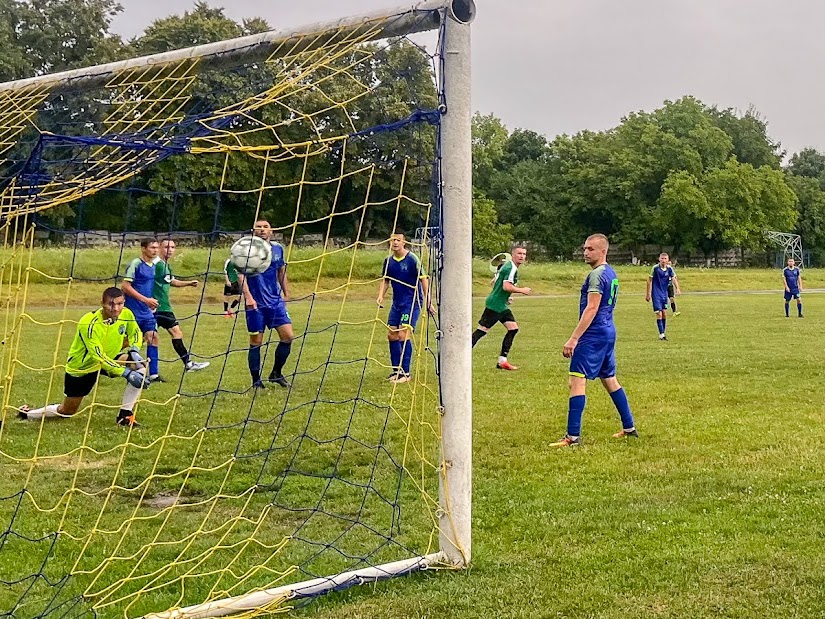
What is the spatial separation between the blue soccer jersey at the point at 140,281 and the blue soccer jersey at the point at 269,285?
3.56 feet

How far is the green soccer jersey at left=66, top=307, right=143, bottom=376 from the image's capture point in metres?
7.13

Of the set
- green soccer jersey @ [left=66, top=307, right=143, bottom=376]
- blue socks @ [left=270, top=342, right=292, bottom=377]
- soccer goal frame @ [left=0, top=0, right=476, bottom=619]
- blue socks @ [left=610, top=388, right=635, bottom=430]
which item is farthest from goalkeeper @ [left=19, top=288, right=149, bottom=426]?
blue socks @ [left=610, top=388, right=635, bottom=430]

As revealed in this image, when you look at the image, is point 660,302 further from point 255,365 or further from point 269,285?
point 255,365

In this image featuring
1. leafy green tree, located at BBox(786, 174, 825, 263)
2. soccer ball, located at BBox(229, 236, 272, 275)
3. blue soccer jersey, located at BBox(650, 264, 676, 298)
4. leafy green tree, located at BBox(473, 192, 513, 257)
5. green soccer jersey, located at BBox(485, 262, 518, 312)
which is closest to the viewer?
soccer ball, located at BBox(229, 236, 272, 275)

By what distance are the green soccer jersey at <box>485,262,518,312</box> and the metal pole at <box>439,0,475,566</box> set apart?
707cm

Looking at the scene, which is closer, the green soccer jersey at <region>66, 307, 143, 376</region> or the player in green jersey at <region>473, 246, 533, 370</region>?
the green soccer jersey at <region>66, 307, 143, 376</region>

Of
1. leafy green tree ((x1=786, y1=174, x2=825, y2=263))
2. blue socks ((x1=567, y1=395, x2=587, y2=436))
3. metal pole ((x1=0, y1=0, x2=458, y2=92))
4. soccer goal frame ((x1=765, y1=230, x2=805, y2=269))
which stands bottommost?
blue socks ((x1=567, y1=395, x2=587, y2=436))

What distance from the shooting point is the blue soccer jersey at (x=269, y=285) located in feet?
30.0

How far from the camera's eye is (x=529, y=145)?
68625 mm

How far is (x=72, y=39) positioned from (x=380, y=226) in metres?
41.8

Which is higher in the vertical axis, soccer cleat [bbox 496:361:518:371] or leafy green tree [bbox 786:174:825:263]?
leafy green tree [bbox 786:174:825:263]

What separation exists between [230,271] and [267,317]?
679 millimetres

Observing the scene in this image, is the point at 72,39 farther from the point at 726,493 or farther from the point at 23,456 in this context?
the point at 726,493

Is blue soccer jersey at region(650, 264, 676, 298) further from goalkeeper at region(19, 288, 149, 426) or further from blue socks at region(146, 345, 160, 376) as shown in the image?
goalkeeper at region(19, 288, 149, 426)
